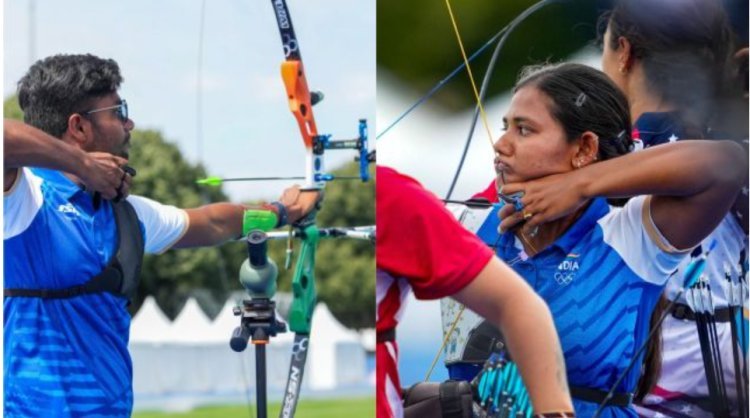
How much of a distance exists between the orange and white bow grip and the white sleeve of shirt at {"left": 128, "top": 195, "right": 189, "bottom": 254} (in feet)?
1.28

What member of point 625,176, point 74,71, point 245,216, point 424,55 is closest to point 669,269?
point 625,176

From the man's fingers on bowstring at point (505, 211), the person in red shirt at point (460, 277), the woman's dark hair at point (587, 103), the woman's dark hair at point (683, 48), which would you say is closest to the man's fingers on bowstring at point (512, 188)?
the man's fingers on bowstring at point (505, 211)

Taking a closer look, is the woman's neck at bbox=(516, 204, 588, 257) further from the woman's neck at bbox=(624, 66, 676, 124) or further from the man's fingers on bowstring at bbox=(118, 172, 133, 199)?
the man's fingers on bowstring at bbox=(118, 172, 133, 199)

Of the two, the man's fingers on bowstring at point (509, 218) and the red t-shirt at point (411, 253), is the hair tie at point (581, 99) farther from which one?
the red t-shirt at point (411, 253)

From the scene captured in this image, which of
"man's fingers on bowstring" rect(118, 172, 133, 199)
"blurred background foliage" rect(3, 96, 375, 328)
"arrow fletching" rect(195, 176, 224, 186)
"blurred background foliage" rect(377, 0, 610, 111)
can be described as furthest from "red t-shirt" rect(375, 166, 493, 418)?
"man's fingers on bowstring" rect(118, 172, 133, 199)

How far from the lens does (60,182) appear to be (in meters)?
3.06

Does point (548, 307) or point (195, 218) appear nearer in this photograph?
point (548, 307)

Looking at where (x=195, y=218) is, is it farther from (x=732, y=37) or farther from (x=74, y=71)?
(x=732, y=37)

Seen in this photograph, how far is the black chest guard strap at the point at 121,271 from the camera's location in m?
3.03

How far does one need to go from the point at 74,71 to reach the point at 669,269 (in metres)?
1.49

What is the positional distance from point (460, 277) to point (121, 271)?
2.97 ft

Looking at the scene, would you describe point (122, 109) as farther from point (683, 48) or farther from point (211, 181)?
point (683, 48)

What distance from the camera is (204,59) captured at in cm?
323

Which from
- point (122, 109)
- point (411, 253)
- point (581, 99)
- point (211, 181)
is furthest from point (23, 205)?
point (581, 99)
